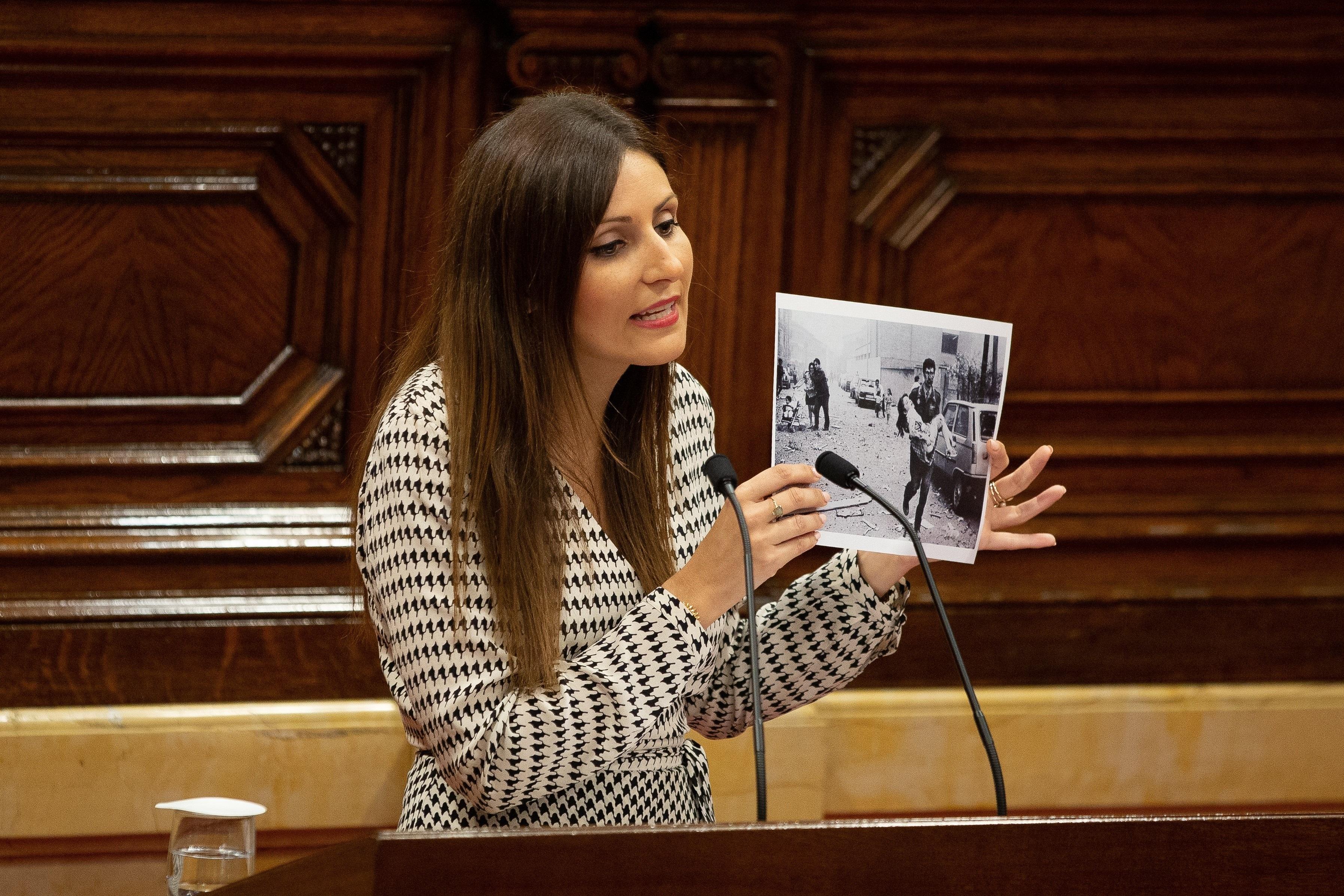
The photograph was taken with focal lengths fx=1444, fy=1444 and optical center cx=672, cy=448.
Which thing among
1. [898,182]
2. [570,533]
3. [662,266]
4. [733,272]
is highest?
[898,182]

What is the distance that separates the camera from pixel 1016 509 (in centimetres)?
159

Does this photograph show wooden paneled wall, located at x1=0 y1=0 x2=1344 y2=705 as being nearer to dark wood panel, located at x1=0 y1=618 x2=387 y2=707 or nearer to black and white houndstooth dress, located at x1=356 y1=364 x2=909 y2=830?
dark wood panel, located at x1=0 y1=618 x2=387 y2=707

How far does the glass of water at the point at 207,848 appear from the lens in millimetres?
1670

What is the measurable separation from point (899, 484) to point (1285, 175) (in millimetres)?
1689

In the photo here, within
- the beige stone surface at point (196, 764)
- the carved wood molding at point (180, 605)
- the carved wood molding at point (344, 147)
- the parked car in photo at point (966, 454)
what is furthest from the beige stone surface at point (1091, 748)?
the carved wood molding at point (344, 147)

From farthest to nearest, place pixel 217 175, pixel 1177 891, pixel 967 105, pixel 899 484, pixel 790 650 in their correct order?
pixel 967 105
pixel 217 175
pixel 790 650
pixel 899 484
pixel 1177 891

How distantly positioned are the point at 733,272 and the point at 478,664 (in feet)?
4.16

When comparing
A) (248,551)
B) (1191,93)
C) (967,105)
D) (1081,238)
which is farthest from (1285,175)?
(248,551)

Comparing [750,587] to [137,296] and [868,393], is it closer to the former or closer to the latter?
[868,393]

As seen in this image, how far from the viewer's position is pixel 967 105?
2.67m

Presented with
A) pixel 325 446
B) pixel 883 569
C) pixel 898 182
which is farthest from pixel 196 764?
pixel 898 182

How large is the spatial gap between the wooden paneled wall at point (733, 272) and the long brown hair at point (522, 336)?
2.23 ft

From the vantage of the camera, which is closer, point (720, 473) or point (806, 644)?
point (720, 473)

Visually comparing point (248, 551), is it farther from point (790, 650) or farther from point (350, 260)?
point (790, 650)
